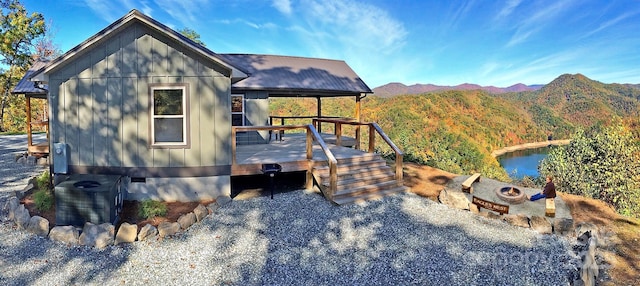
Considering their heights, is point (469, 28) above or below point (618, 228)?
above

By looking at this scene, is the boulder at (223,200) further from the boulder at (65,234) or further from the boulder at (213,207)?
the boulder at (65,234)

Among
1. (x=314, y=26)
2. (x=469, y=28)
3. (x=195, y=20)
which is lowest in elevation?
(x=314, y=26)

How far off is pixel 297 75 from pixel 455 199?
291 inches

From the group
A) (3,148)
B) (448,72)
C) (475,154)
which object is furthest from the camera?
(448,72)

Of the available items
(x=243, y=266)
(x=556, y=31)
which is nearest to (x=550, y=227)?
(x=243, y=266)

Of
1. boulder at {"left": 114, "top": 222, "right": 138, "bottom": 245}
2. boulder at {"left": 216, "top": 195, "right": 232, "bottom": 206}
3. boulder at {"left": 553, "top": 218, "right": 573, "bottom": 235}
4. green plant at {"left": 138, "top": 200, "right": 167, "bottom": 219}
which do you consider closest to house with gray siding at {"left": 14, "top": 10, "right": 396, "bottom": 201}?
boulder at {"left": 216, "top": 195, "right": 232, "bottom": 206}

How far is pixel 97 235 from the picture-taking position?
513 centimetres

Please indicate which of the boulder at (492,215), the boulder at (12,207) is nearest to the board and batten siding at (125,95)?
the boulder at (12,207)

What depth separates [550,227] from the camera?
19.7 ft

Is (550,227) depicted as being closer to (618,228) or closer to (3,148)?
(618,228)

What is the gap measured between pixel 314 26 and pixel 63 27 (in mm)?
25739

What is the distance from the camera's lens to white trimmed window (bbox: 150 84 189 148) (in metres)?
6.67

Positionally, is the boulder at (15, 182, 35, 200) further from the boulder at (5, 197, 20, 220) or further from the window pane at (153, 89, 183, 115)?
the window pane at (153, 89, 183, 115)

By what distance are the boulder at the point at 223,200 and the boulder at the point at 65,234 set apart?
2.39 metres
